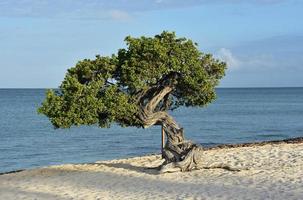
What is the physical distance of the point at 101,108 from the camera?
17.9 meters

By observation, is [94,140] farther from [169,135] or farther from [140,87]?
[140,87]

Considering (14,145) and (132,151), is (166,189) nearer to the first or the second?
(132,151)

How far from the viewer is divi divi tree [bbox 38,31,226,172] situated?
58.8 ft

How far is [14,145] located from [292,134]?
24573mm

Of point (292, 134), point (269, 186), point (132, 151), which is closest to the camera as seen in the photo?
point (269, 186)

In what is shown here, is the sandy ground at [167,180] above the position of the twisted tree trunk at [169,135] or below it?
below

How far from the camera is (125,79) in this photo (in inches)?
727

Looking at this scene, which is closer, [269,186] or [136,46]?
[269,186]

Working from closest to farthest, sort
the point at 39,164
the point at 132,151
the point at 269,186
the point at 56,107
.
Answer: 1. the point at 269,186
2. the point at 56,107
3. the point at 39,164
4. the point at 132,151

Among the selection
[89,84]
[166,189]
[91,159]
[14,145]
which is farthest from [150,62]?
[14,145]

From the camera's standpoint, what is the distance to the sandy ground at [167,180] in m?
15.0

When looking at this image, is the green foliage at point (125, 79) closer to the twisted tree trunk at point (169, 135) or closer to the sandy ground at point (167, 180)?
the twisted tree trunk at point (169, 135)

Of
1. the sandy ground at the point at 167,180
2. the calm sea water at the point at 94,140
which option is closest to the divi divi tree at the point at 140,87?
the sandy ground at the point at 167,180

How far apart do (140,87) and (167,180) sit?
11.3 feet
